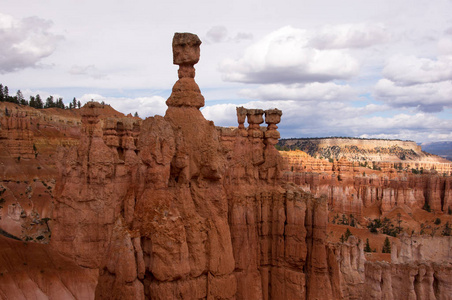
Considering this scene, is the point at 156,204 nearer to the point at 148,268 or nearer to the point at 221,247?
the point at 148,268

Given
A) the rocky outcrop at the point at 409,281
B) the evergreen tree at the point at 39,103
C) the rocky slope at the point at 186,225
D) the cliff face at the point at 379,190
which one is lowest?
the cliff face at the point at 379,190

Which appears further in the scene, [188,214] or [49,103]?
[49,103]

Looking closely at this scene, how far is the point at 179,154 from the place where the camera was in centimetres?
994

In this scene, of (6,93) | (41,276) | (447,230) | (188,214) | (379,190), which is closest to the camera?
(188,214)

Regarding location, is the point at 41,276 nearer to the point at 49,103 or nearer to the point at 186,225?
the point at 186,225

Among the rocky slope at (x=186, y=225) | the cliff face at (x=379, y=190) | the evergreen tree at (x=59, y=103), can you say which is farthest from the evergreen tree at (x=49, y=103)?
the rocky slope at (x=186, y=225)

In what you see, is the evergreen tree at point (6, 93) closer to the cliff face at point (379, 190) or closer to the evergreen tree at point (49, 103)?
the evergreen tree at point (49, 103)

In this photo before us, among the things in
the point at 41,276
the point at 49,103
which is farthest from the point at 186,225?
the point at 49,103

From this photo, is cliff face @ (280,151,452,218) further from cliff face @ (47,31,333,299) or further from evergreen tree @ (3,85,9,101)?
evergreen tree @ (3,85,9,101)

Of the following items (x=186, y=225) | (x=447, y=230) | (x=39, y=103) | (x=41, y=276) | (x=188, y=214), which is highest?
(x=39, y=103)

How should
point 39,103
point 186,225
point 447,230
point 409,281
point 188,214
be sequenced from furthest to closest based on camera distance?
point 39,103 < point 447,230 < point 409,281 < point 188,214 < point 186,225

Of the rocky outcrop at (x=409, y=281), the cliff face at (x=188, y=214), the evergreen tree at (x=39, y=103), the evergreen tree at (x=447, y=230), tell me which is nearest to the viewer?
the cliff face at (x=188, y=214)

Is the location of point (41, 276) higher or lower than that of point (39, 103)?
lower

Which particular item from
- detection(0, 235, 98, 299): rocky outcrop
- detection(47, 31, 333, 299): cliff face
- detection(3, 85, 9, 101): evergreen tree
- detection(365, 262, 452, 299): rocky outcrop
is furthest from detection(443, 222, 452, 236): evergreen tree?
detection(3, 85, 9, 101): evergreen tree
